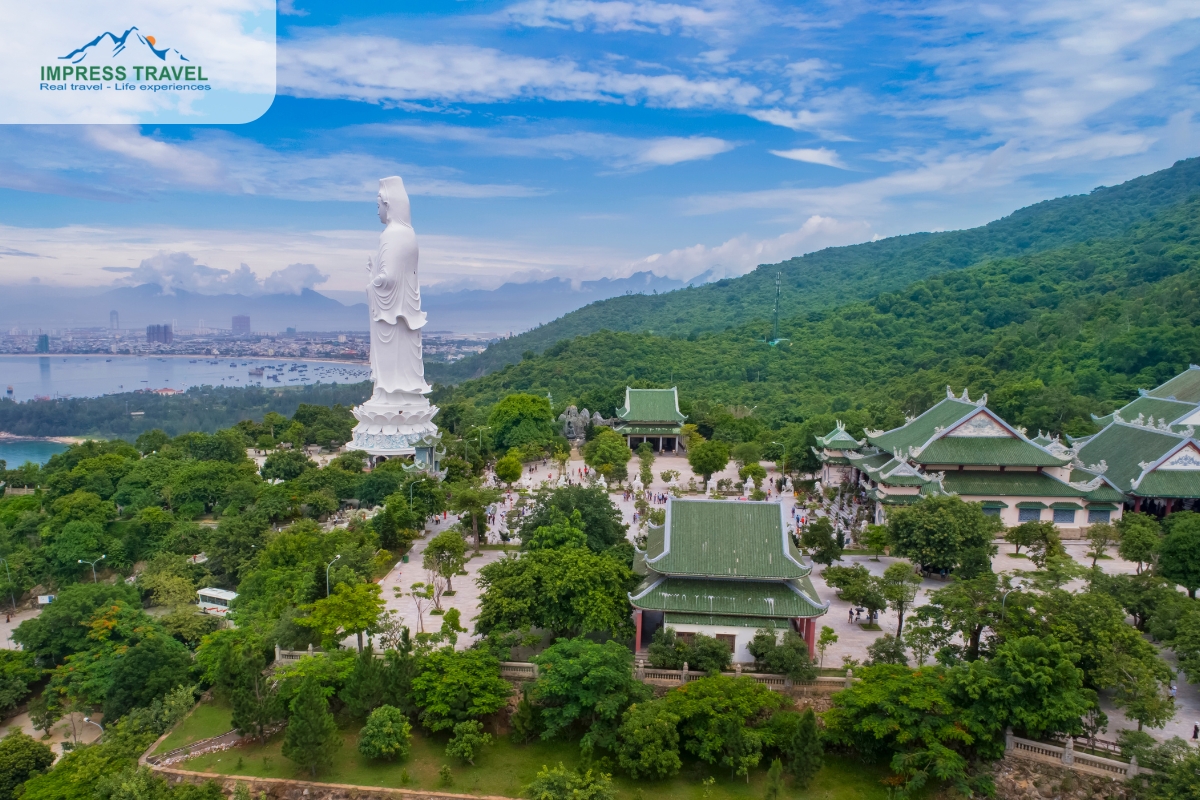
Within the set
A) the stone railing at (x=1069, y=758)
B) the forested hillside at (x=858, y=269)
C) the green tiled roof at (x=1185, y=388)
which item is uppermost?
the forested hillside at (x=858, y=269)

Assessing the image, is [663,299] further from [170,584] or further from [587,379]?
[170,584]

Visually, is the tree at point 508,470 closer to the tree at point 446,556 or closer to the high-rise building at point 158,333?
the tree at point 446,556

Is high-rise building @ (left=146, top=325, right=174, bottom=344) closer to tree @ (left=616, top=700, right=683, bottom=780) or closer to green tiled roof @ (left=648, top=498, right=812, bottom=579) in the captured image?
green tiled roof @ (left=648, top=498, right=812, bottom=579)

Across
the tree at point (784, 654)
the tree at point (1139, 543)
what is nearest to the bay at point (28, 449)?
the tree at point (784, 654)

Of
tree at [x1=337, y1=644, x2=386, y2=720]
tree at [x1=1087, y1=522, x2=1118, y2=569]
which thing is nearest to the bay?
tree at [x1=337, y1=644, x2=386, y2=720]

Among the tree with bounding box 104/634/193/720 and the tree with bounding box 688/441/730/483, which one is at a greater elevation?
the tree with bounding box 688/441/730/483

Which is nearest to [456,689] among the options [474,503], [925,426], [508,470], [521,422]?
[474,503]
